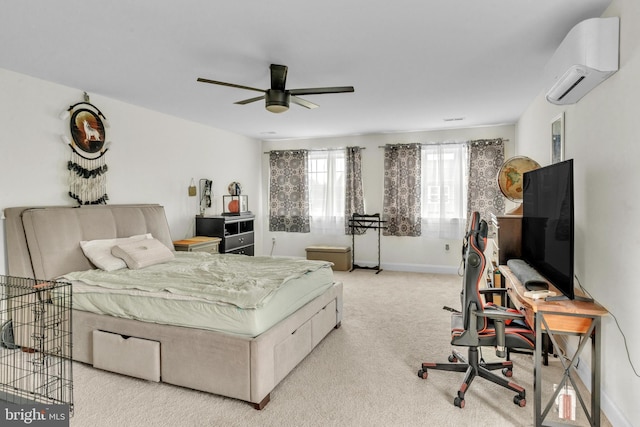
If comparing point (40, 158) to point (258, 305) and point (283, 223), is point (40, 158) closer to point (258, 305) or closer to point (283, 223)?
point (258, 305)

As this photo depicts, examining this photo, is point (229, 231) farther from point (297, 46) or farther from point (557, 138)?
point (557, 138)

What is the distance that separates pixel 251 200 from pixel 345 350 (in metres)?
4.50

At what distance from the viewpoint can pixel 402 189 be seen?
258 inches

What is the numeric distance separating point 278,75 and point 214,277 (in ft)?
5.84

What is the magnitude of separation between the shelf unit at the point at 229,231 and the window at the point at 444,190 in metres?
3.13

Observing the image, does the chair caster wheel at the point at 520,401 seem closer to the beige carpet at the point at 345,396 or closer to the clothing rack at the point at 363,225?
the beige carpet at the point at 345,396

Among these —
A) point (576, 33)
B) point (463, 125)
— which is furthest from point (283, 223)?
point (576, 33)

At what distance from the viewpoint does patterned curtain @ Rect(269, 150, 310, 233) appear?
7.17 meters

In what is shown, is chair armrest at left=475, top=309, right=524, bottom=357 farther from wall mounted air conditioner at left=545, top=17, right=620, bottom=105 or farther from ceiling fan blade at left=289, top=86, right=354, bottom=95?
ceiling fan blade at left=289, top=86, right=354, bottom=95

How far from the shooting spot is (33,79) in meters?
3.45

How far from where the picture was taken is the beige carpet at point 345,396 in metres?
2.23

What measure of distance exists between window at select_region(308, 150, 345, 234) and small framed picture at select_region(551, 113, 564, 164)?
3928mm

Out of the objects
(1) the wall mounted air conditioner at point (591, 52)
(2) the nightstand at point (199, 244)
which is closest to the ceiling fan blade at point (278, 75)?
(1) the wall mounted air conditioner at point (591, 52)

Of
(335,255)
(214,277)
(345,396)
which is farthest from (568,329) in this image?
(335,255)
